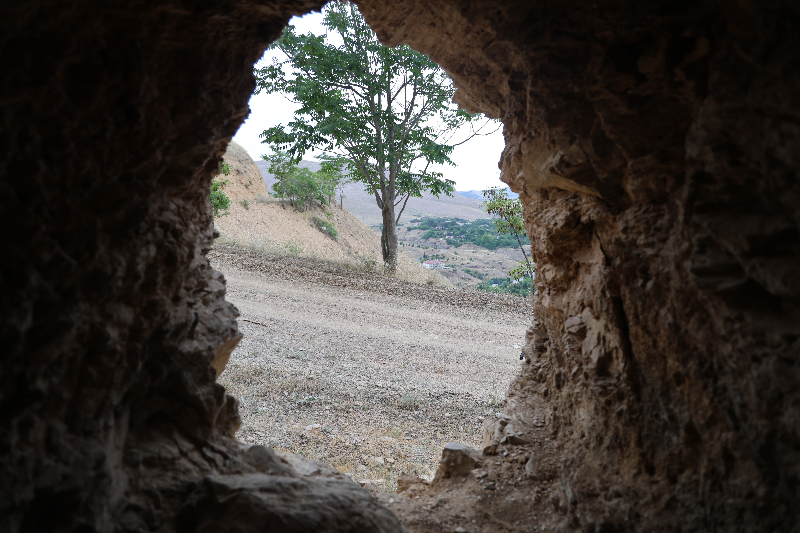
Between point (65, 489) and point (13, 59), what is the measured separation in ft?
4.65

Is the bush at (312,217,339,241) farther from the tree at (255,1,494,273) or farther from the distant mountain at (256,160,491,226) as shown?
the tree at (255,1,494,273)

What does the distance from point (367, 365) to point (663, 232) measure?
510 centimetres

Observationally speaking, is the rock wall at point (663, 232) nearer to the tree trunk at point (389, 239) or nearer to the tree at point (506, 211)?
the tree at point (506, 211)

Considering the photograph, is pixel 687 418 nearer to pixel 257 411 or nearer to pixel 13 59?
pixel 13 59

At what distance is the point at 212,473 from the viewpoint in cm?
247

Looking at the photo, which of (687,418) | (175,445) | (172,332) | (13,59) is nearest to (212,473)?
(175,445)

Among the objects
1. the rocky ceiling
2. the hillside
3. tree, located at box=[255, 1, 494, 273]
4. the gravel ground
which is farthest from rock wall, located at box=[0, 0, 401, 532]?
the hillside

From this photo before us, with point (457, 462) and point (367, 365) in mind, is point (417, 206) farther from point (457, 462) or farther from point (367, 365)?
point (457, 462)

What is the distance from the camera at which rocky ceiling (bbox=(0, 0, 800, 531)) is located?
1648mm

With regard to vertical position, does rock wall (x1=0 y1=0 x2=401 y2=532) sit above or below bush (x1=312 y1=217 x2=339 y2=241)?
below

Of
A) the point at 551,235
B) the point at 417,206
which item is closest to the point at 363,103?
the point at 551,235

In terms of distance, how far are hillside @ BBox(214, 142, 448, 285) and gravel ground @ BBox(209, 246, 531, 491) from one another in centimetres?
797

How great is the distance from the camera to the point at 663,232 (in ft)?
7.70

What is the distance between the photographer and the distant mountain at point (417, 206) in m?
32.4
